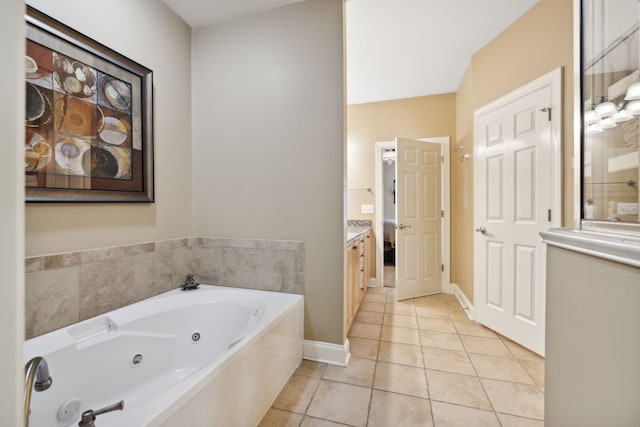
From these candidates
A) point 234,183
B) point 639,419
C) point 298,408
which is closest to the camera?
point 639,419

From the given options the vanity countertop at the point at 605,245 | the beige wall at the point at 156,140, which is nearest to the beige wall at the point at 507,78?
the vanity countertop at the point at 605,245

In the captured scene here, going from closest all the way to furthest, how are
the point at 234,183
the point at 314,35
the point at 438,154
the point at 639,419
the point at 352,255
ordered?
the point at 639,419
the point at 314,35
the point at 234,183
the point at 352,255
the point at 438,154

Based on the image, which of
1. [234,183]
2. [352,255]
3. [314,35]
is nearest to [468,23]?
[314,35]

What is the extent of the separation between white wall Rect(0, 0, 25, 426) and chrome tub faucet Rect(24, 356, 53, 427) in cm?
17

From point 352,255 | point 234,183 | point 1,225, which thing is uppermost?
point 234,183

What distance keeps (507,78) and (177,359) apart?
134 inches

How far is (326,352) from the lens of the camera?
1.92 meters

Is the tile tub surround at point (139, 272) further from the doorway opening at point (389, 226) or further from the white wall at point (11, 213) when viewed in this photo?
the doorway opening at point (389, 226)

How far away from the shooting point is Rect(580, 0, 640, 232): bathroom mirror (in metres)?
0.73

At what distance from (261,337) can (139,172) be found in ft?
4.56

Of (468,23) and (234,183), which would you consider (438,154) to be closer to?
(468,23)

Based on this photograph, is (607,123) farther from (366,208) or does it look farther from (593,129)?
(366,208)

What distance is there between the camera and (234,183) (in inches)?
84.4

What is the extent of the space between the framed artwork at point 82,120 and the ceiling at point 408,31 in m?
0.84
